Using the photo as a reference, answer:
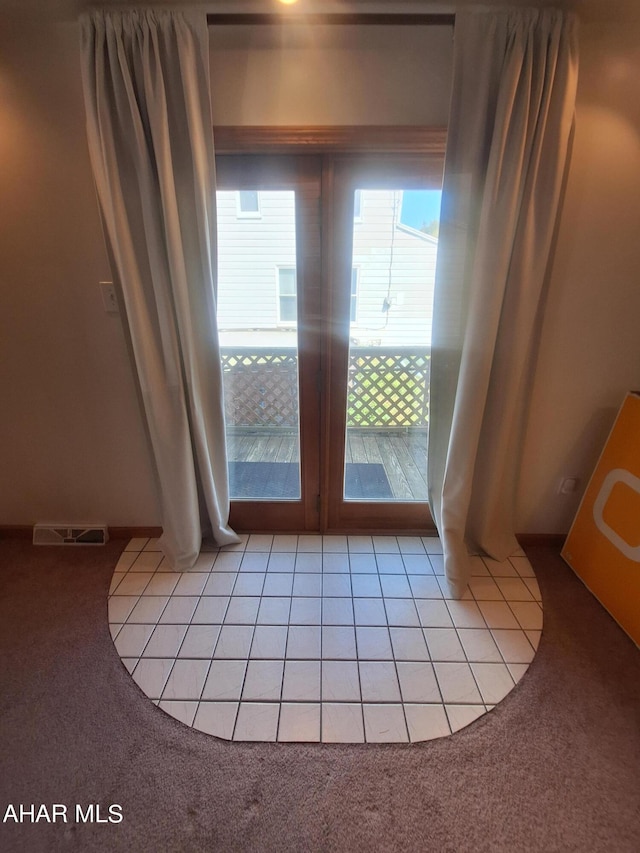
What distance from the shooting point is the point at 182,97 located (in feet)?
4.37

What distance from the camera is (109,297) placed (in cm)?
164

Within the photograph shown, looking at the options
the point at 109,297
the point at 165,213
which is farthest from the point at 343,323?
the point at 109,297

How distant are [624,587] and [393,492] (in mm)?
1081

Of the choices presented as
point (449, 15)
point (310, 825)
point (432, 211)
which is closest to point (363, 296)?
point (432, 211)

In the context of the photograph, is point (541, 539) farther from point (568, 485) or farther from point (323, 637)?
point (323, 637)

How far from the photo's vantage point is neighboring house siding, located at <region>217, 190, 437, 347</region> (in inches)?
62.9

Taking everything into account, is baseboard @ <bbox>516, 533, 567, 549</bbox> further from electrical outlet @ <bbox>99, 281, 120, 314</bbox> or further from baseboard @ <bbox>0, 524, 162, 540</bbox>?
electrical outlet @ <bbox>99, 281, 120, 314</bbox>

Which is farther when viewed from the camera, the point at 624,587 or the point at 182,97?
the point at 624,587

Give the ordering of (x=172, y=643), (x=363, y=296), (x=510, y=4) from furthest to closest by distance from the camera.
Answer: (x=363, y=296) → (x=172, y=643) → (x=510, y=4)

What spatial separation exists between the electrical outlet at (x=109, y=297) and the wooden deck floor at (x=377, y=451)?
0.80m

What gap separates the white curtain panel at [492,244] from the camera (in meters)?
1.27

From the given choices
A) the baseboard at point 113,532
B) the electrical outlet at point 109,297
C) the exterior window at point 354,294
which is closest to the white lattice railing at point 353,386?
the exterior window at point 354,294

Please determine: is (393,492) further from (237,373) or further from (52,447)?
(52,447)

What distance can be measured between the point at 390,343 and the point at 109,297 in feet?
4.40
